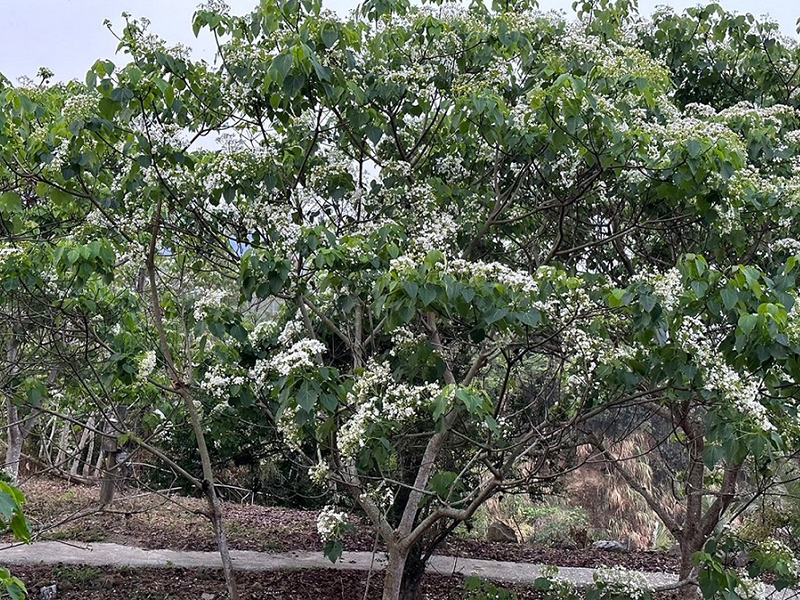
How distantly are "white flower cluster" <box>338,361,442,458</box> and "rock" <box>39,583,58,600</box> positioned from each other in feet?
11.5

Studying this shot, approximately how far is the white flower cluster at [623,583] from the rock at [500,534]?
6.14m

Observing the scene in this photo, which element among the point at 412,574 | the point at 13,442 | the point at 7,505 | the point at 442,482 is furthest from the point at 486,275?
the point at 13,442

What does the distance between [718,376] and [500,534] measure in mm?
7863

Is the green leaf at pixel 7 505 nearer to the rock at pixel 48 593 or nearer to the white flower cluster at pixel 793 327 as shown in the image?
the white flower cluster at pixel 793 327

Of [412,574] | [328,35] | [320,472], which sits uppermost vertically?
[328,35]

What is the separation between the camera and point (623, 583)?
4.21 metres

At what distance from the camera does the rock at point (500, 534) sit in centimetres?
1028

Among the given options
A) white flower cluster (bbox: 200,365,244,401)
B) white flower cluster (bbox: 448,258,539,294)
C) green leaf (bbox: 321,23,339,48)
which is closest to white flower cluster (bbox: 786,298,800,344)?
white flower cluster (bbox: 448,258,539,294)

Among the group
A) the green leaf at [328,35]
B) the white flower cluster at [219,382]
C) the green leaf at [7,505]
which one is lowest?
the green leaf at [7,505]

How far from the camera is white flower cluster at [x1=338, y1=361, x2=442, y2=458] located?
135 inches

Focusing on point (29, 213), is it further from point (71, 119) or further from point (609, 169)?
point (609, 169)

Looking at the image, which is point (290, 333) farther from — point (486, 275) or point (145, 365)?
point (486, 275)

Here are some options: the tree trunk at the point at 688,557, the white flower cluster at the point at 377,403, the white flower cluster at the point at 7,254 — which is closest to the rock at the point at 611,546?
the tree trunk at the point at 688,557

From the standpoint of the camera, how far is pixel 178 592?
19.5 ft
